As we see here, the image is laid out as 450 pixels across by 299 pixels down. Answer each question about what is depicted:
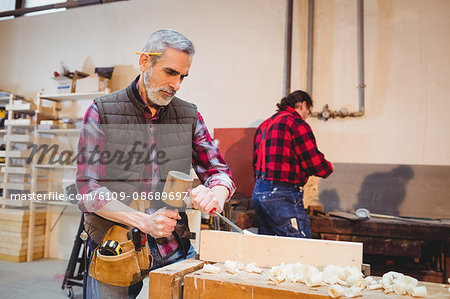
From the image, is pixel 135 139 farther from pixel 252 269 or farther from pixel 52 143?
pixel 52 143

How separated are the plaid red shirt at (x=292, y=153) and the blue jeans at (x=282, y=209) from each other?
0.06 meters

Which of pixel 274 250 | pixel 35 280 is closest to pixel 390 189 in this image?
pixel 274 250

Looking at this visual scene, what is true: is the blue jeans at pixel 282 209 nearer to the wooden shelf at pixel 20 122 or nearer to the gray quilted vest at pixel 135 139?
the gray quilted vest at pixel 135 139

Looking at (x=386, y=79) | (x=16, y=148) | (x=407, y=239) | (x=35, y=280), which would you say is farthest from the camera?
(x=16, y=148)

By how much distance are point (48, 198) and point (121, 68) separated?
Result: 1787 millimetres

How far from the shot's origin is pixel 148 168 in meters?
1.32

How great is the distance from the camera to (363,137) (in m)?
3.39

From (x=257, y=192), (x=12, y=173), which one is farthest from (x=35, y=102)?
(x=257, y=192)

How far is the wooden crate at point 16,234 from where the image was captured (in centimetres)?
414

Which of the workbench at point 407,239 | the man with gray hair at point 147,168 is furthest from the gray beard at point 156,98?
the workbench at point 407,239

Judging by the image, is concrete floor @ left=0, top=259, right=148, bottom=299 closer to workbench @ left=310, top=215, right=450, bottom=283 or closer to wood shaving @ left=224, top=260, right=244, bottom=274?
workbench @ left=310, top=215, right=450, bottom=283

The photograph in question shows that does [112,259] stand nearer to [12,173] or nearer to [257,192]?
[257,192]

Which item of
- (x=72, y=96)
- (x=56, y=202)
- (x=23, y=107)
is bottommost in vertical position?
(x=56, y=202)

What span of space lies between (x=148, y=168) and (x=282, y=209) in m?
1.29
